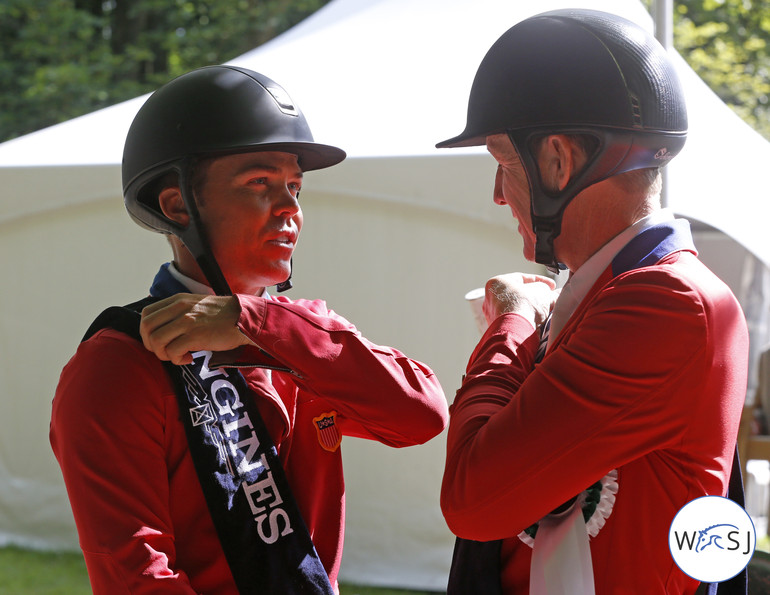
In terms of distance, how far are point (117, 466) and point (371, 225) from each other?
11.6ft

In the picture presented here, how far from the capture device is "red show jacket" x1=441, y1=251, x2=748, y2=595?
4.14ft

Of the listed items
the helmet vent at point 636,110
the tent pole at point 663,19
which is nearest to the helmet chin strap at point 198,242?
the helmet vent at point 636,110

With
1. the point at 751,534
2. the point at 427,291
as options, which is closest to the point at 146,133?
the point at 751,534

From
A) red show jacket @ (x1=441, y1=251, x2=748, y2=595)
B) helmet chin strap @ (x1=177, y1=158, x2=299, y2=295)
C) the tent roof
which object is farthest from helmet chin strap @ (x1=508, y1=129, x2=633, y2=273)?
the tent roof

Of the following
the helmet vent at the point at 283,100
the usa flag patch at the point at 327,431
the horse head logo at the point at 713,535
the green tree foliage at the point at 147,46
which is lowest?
the green tree foliage at the point at 147,46

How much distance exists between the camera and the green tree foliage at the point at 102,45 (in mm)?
11367

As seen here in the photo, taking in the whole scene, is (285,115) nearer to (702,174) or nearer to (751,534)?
(751,534)

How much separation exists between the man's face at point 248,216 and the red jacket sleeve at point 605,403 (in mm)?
769

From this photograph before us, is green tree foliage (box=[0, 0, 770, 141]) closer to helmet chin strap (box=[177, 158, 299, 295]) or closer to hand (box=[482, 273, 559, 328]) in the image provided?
helmet chin strap (box=[177, 158, 299, 295])

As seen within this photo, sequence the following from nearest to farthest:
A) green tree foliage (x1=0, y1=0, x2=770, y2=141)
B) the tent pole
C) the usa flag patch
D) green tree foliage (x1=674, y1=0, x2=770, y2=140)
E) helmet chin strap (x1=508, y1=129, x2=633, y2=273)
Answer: helmet chin strap (x1=508, y1=129, x2=633, y2=273), the usa flag patch, the tent pole, green tree foliage (x1=0, y1=0, x2=770, y2=141), green tree foliage (x1=674, y1=0, x2=770, y2=140)

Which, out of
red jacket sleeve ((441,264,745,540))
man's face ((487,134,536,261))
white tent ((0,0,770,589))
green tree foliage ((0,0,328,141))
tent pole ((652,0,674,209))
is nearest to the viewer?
red jacket sleeve ((441,264,745,540))

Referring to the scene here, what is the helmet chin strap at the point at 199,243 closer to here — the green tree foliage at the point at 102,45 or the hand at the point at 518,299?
the hand at the point at 518,299

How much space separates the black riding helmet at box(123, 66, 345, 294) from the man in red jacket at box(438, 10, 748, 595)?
0.50 metres

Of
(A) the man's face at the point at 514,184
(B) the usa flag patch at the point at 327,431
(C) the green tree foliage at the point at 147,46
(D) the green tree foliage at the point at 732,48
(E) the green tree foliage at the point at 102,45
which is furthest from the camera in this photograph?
(D) the green tree foliage at the point at 732,48
